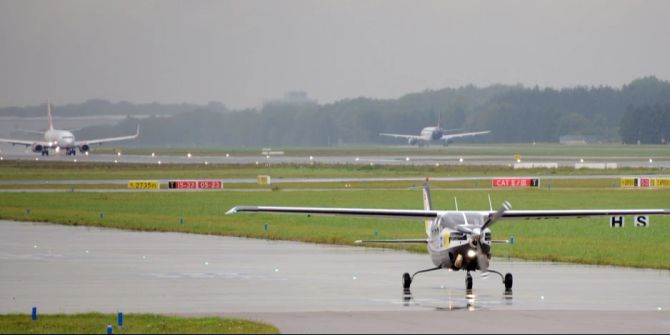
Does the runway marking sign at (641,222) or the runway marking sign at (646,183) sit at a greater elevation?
the runway marking sign at (646,183)

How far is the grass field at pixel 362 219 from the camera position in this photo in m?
41.8

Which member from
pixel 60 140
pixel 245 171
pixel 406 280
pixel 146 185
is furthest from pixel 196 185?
pixel 60 140

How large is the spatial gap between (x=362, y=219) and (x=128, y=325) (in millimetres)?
34451

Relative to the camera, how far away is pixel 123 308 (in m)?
27.1

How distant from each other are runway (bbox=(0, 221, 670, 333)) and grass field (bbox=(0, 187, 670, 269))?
3244mm

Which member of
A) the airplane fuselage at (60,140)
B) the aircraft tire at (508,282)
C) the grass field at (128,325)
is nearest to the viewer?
the grass field at (128,325)

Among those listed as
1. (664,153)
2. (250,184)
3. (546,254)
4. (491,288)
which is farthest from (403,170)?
(491,288)

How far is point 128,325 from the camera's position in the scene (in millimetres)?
23609

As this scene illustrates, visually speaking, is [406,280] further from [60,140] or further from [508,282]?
[60,140]

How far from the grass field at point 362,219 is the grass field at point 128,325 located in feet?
53.7

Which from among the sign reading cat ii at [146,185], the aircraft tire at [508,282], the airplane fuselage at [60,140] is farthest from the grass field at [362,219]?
the airplane fuselage at [60,140]

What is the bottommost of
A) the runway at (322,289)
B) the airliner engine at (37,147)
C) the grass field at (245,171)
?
the runway at (322,289)

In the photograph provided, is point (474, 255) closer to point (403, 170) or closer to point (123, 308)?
point (123, 308)

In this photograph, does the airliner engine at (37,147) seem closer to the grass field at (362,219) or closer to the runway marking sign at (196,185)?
the runway marking sign at (196,185)
